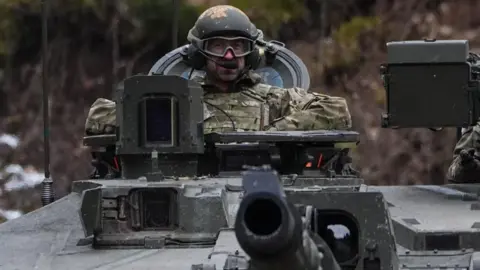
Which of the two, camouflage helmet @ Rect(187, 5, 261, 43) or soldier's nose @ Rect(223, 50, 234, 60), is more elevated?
camouflage helmet @ Rect(187, 5, 261, 43)

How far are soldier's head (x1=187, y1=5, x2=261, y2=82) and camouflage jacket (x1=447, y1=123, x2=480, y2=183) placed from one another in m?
2.39

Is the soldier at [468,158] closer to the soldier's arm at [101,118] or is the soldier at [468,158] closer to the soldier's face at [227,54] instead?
the soldier's face at [227,54]

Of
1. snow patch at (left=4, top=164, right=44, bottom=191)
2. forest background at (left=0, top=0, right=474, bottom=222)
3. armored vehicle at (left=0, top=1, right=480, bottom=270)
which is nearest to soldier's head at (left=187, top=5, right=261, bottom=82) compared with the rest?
armored vehicle at (left=0, top=1, right=480, bottom=270)

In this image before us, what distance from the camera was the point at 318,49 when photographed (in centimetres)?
2183

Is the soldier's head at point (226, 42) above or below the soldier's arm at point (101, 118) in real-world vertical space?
above

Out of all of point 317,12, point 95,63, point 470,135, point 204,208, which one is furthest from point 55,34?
point 204,208

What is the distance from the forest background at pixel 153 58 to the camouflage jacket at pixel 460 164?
24.7 ft

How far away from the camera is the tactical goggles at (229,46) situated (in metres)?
11.3

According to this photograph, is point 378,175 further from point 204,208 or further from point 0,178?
point 204,208

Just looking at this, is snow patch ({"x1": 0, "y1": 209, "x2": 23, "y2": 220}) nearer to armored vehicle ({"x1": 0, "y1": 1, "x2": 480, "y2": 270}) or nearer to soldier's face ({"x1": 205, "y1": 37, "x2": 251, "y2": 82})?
soldier's face ({"x1": 205, "y1": 37, "x2": 251, "y2": 82})

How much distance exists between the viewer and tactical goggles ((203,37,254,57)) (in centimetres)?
1128

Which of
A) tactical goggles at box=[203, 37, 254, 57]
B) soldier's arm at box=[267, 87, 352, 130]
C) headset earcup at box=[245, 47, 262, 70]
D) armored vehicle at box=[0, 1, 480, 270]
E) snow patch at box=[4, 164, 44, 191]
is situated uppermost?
tactical goggles at box=[203, 37, 254, 57]

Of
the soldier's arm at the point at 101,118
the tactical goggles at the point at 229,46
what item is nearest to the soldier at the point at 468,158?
the tactical goggles at the point at 229,46

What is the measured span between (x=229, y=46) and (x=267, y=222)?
5.49m
